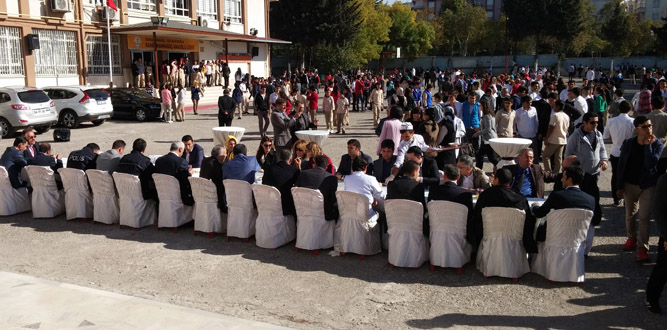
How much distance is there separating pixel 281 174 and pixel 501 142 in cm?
374

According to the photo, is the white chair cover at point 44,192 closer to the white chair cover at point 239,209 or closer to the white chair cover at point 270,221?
the white chair cover at point 239,209

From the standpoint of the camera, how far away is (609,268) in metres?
6.54

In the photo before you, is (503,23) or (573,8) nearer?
(573,8)

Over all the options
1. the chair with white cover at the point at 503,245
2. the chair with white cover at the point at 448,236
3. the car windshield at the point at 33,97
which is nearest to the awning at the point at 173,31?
the car windshield at the point at 33,97

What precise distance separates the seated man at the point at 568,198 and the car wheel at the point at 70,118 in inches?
720

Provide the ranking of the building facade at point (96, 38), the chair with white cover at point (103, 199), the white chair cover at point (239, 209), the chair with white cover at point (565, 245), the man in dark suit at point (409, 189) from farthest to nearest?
the building facade at point (96, 38)
the chair with white cover at point (103, 199)
the white chair cover at point (239, 209)
the man in dark suit at point (409, 189)
the chair with white cover at point (565, 245)

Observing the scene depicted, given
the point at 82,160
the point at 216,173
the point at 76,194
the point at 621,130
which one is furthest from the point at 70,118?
the point at 621,130

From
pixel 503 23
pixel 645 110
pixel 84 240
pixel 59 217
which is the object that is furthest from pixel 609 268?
pixel 503 23

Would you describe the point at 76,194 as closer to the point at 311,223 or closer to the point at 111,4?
the point at 311,223

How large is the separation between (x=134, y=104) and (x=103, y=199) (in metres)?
15.2

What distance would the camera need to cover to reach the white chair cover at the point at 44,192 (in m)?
8.92

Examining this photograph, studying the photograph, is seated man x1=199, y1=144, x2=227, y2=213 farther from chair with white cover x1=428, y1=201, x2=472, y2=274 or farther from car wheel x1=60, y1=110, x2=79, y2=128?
car wheel x1=60, y1=110, x2=79, y2=128

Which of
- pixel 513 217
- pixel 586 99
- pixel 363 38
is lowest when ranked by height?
pixel 513 217

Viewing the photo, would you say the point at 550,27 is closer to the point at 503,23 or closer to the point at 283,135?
the point at 503,23
